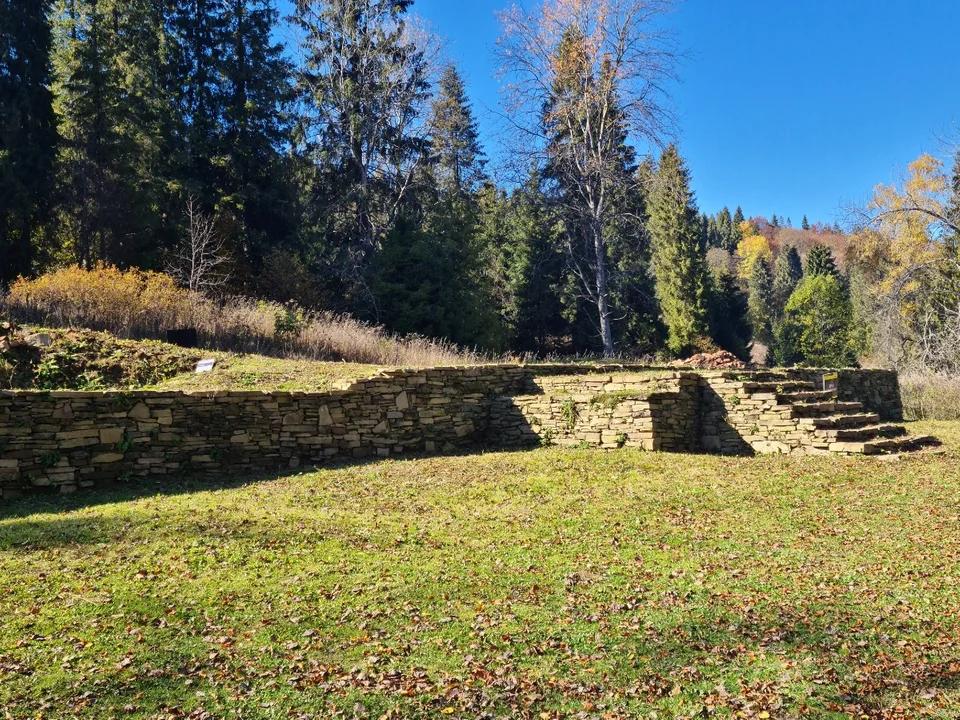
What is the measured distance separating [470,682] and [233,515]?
379 centimetres

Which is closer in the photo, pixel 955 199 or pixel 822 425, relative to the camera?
pixel 822 425

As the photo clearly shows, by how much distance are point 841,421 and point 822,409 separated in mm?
413

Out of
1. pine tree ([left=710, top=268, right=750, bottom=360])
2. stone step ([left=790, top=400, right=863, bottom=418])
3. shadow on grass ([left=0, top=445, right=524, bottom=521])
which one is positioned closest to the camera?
shadow on grass ([left=0, top=445, right=524, bottom=521])

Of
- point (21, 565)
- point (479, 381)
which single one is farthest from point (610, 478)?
point (21, 565)

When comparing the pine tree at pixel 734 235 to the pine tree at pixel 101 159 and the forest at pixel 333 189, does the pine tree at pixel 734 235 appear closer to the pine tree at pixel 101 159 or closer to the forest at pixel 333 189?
the forest at pixel 333 189

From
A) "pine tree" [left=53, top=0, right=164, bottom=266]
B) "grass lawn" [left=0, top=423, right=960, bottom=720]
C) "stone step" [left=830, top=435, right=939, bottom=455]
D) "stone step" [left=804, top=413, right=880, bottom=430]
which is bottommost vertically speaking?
"grass lawn" [left=0, top=423, right=960, bottom=720]

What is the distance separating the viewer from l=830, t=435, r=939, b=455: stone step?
9711mm

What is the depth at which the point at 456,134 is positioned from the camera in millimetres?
35531

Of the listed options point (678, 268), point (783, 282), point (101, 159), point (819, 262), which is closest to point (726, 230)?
point (783, 282)

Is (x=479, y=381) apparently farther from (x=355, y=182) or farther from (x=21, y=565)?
(x=355, y=182)

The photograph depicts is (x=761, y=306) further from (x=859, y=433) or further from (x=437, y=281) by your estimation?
(x=859, y=433)

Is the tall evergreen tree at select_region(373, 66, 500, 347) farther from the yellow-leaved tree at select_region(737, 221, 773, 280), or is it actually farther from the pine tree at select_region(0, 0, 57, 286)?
the yellow-leaved tree at select_region(737, 221, 773, 280)

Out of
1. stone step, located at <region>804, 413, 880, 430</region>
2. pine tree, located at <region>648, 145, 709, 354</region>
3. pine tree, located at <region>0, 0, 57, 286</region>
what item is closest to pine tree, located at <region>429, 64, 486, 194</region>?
pine tree, located at <region>648, 145, 709, 354</region>

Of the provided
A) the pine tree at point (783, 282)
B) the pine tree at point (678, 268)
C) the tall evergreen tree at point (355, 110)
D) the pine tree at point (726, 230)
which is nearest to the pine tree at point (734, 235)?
the pine tree at point (726, 230)
